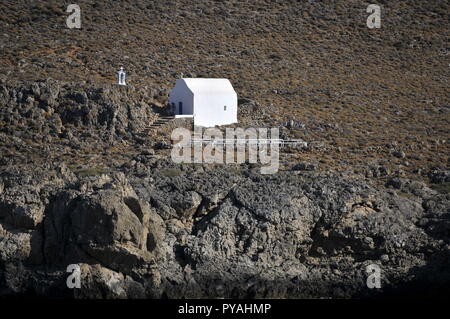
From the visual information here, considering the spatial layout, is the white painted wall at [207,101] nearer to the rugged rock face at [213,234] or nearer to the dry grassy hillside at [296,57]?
the dry grassy hillside at [296,57]

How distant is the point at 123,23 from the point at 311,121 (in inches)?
731

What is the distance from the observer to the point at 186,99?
4691 centimetres

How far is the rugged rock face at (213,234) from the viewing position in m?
36.0

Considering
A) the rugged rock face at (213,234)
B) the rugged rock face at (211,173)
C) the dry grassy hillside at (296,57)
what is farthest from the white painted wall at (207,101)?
the rugged rock face at (213,234)

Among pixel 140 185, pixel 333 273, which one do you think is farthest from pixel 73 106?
pixel 333 273

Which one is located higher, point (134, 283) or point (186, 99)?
point (186, 99)

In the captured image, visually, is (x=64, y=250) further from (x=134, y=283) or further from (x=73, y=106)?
(x=73, y=106)

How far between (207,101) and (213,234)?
1061 cm

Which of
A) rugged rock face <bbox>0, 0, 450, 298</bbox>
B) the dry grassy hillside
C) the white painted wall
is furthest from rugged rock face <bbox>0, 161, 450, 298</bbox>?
the white painted wall

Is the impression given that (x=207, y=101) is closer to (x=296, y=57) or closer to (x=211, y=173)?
(x=211, y=173)

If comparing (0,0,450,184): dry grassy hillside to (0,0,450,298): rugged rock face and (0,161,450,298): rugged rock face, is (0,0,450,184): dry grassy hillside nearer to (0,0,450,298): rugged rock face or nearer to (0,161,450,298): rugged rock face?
(0,0,450,298): rugged rock face

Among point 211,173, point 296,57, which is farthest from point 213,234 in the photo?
point 296,57

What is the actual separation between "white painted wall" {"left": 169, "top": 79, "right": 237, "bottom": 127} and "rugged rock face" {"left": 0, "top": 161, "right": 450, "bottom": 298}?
18.9ft

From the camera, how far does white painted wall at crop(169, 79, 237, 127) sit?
46.3m
